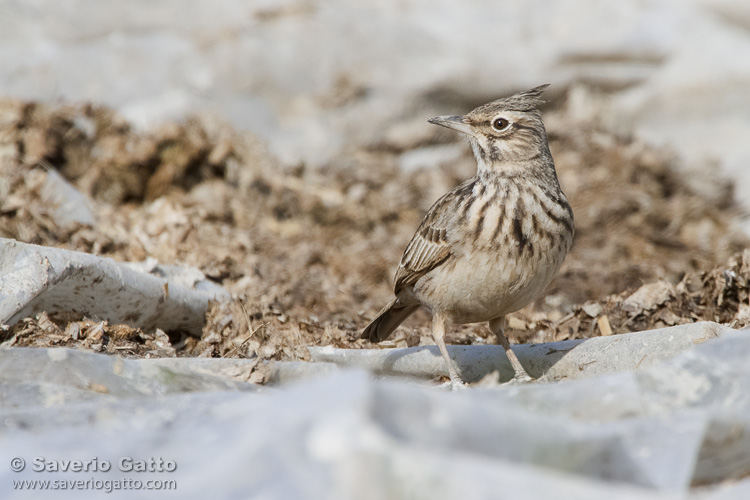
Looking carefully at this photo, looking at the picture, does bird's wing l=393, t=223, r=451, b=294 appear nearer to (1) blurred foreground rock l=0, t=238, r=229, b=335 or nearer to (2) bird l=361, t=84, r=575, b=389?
(2) bird l=361, t=84, r=575, b=389

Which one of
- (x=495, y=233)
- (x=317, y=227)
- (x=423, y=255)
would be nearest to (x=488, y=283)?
(x=495, y=233)

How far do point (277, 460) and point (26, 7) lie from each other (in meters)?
10.7

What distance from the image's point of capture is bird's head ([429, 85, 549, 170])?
5.65 meters

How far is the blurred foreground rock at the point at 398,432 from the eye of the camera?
244 cm

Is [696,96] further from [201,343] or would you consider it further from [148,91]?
[201,343]

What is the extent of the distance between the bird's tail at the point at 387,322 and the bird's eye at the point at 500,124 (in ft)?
4.93

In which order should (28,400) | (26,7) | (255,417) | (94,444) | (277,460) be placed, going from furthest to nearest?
(26,7) < (28,400) < (94,444) < (255,417) < (277,460)

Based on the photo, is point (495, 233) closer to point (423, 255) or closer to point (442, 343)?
point (423, 255)

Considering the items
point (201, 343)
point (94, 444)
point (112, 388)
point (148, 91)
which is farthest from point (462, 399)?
point (148, 91)

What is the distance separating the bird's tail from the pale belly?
2.38 feet

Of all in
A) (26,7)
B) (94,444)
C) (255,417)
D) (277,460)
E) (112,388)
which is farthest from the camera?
(26,7)

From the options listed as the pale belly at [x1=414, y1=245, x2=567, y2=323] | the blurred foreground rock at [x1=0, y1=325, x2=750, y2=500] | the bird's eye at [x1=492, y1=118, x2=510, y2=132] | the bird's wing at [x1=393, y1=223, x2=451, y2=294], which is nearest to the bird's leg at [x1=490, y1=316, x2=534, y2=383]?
the pale belly at [x1=414, y1=245, x2=567, y2=323]

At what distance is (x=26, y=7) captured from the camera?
1143cm

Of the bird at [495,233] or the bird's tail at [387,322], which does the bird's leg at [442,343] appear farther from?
the bird's tail at [387,322]
